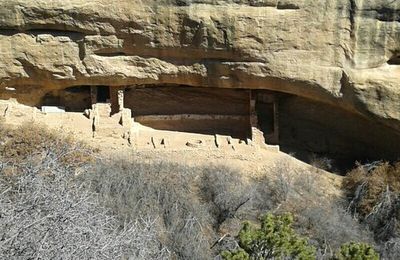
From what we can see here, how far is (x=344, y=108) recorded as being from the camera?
11.0 metres

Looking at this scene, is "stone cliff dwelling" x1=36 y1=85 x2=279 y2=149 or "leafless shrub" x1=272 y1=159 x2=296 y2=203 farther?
"stone cliff dwelling" x1=36 y1=85 x2=279 y2=149

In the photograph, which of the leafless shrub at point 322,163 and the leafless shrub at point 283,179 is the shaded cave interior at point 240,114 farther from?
the leafless shrub at point 283,179

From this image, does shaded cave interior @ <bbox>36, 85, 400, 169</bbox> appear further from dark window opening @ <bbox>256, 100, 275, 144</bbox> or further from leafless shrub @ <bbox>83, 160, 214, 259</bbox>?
leafless shrub @ <bbox>83, 160, 214, 259</bbox>

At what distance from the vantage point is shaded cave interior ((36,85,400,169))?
11555mm

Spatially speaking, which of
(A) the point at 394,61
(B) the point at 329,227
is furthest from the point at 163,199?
(A) the point at 394,61

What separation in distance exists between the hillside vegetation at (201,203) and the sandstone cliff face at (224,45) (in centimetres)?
124

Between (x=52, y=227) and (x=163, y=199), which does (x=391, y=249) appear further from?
(x=52, y=227)

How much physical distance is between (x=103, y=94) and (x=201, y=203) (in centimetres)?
308

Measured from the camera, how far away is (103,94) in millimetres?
11758

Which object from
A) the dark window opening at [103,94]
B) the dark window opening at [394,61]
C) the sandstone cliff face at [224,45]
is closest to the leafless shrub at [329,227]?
the sandstone cliff face at [224,45]

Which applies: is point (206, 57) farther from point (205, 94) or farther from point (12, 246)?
point (12, 246)

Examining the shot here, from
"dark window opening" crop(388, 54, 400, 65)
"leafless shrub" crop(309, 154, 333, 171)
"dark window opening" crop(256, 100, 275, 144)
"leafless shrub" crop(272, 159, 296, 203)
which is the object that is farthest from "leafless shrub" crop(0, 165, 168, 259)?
"dark window opening" crop(388, 54, 400, 65)

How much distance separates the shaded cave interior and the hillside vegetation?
2.62ft

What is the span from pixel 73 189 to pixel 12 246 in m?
2.29
